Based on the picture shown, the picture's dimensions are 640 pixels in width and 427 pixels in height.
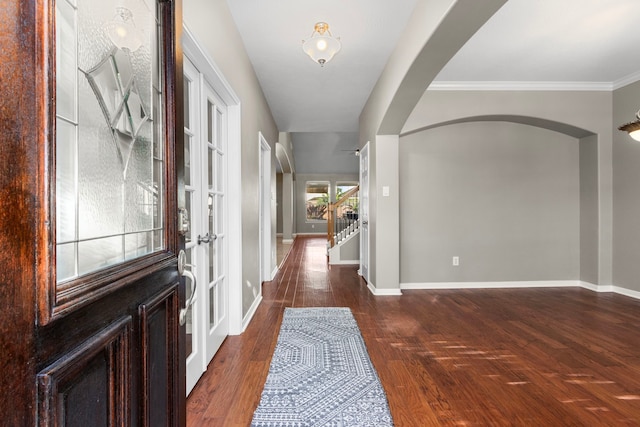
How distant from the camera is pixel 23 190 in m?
0.46

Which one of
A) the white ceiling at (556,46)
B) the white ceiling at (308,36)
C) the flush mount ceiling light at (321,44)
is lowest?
the flush mount ceiling light at (321,44)

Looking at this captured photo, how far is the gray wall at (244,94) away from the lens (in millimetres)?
1857

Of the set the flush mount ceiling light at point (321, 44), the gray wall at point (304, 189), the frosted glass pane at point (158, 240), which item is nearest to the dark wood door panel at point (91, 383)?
the frosted glass pane at point (158, 240)

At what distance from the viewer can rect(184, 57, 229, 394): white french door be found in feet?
6.22

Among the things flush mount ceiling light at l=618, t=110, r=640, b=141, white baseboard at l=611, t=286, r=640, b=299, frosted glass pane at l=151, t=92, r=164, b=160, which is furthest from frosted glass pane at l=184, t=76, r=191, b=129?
white baseboard at l=611, t=286, r=640, b=299

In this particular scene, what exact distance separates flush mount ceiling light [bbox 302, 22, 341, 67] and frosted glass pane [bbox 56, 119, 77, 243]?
7.34ft

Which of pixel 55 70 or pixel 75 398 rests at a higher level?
pixel 55 70

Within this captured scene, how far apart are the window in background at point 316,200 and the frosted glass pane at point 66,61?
1178 cm

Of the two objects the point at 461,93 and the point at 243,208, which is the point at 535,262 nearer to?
the point at 461,93

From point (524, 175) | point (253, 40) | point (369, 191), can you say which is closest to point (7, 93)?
point (253, 40)

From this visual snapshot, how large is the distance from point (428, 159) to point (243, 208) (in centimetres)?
266

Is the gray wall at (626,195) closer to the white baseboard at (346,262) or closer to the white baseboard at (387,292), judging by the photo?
the white baseboard at (387,292)

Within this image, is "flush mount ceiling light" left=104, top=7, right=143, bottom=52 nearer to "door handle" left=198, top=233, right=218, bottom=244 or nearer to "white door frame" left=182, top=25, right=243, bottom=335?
"door handle" left=198, top=233, right=218, bottom=244

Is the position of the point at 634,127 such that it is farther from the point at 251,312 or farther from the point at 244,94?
the point at 251,312
